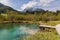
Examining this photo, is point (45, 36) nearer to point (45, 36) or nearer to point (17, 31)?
point (45, 36)

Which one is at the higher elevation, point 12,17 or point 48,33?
point 12,17

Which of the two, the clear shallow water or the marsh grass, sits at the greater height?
the clear shallow water

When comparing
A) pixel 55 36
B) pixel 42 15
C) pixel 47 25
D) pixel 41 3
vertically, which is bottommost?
pixel 55 36

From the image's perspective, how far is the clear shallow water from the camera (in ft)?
10.3

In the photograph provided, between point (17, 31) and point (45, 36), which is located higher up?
point (17, 31)

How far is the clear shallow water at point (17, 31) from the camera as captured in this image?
10.3ft

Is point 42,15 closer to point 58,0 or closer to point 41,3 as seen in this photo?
point 41,3

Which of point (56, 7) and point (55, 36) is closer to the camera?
point (55, 36)

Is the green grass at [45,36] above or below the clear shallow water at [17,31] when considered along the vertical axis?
below

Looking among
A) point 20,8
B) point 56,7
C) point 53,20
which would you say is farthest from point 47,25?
point 20,8

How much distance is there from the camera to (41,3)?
335 centimetres

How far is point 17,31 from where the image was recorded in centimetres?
323

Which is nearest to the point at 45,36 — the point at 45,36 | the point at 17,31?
the point at 45,36

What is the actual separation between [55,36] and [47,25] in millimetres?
287
